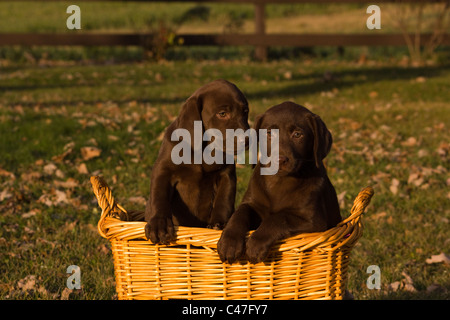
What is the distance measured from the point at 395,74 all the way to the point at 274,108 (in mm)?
10303

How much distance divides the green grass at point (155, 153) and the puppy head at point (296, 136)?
1.26m

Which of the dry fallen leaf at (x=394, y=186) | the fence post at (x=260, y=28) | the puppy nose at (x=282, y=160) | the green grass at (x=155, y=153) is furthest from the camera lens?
the fence post at (x=260, y=28)

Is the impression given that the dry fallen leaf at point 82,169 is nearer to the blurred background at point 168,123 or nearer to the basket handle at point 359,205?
the blurred background at point 168,123

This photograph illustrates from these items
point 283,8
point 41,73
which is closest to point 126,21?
point 283,8

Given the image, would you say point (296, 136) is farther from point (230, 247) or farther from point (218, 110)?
point (230, 247)

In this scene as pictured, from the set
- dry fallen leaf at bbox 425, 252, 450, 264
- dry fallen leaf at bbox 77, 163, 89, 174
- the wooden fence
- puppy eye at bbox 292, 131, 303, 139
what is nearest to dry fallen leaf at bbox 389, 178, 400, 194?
dry fallen leaf at bbox 425, 252, 450, 264

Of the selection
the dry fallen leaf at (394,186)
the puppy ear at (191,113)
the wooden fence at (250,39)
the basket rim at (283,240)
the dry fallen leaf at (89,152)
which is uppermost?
the wooden fence at (250,39)

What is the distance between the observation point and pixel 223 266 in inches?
116

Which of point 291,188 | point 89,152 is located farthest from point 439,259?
point 89,152

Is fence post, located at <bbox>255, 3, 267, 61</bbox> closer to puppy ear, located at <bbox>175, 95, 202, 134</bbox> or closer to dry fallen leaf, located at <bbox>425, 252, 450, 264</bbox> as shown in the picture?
dry fallen leaf, located at <bbox>425, 252, 450, 264</bbox>

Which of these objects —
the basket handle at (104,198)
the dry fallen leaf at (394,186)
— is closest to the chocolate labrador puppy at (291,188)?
the basket handle at (104,198)

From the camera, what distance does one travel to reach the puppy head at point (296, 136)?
3072 millimetres

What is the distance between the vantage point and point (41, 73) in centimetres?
1325

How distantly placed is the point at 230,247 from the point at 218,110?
0.93 metres
